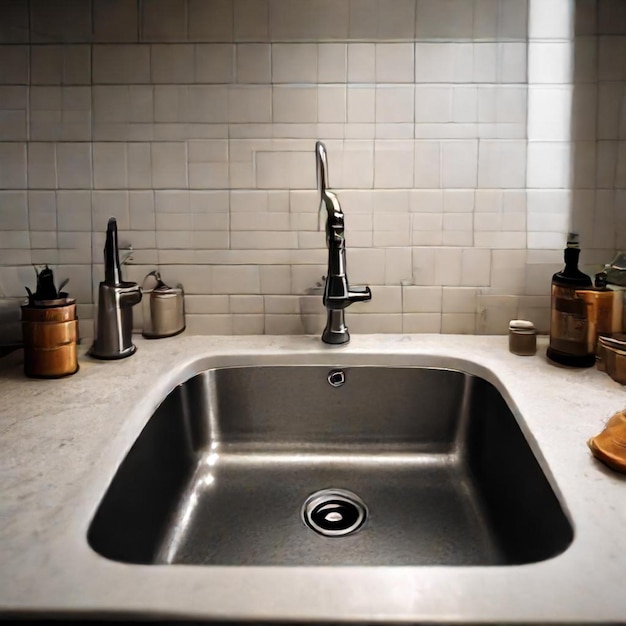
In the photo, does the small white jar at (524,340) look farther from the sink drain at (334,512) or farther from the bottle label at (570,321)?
the sink drain at (334,512)

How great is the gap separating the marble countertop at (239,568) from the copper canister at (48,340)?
0.9 inches

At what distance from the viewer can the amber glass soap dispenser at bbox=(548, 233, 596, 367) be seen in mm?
1024

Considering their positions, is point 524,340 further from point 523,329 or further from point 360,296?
point 360,296

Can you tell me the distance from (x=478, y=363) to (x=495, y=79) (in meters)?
0.61

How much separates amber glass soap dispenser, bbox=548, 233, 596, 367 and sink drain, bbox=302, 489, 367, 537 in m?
0.47

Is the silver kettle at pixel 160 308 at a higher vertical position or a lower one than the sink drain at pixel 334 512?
higher

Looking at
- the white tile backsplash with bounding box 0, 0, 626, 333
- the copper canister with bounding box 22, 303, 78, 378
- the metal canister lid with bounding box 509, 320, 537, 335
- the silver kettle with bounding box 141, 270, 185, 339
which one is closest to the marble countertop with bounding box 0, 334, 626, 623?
the copper canister with bounding box 22, 303, 78, 378

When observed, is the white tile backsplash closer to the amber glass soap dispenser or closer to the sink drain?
the amber glass soap dispenser

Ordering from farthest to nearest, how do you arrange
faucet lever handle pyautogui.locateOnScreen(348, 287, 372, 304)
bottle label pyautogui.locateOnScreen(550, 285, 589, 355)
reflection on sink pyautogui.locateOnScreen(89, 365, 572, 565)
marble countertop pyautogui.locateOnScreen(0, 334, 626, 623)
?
faucet lever handle pyautogui.locateOnScreen(348, 287, 372, 304), bottle label pyautogui.locateOnScreen(550, 285, 589, 355), reflection on sink pyautogui.locateOnScreen(89, 365, 572, 565), marble countertop pyautogui.locateOnScreen(0, 334, 626, 623)

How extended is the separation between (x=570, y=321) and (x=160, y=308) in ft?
2.71

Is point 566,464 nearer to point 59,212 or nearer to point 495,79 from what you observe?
point 495,79

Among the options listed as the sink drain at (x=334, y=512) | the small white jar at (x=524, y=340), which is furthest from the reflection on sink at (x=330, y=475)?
the small white jar at (x=524, y=340)

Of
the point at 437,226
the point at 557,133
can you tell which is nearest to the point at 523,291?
the point at 437,226

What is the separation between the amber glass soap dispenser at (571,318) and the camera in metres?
1.02
